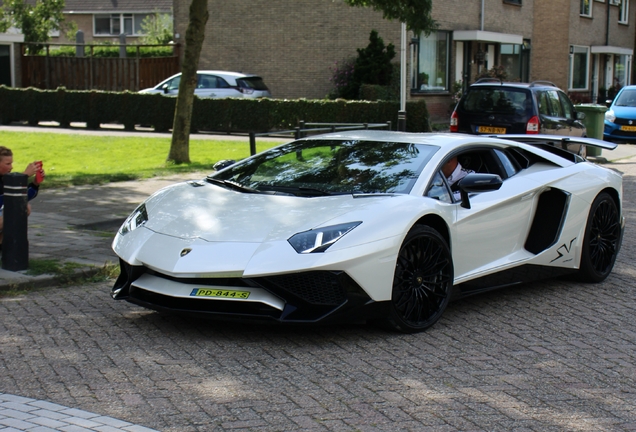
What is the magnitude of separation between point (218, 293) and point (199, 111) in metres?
20.4

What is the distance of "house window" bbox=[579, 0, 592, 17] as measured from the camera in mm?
41656

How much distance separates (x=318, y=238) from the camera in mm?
5258

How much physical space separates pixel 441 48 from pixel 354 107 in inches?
316

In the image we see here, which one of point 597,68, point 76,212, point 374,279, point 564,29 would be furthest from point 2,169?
point 597,68

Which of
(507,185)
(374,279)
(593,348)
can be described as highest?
(507,185)

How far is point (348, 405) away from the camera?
14.3ft

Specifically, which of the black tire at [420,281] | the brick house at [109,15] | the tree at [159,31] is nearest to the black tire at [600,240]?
the black tire at [420,281]

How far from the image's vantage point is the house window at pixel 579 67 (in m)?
41.2

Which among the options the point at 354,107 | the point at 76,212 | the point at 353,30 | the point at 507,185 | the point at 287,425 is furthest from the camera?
the point at 353,30

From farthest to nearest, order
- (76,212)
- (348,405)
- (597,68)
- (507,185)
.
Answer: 1. (597,68)
2. (76,212)
3. (507,185)
4. (348,405)

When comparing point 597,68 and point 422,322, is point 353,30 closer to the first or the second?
point 597,68

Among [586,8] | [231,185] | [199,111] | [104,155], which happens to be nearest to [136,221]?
[231,185]

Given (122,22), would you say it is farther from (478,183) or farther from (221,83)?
(478,183)

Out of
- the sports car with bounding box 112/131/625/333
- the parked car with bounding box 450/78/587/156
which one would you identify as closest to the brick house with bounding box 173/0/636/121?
the parked car with bounding box 450/78/587/156
